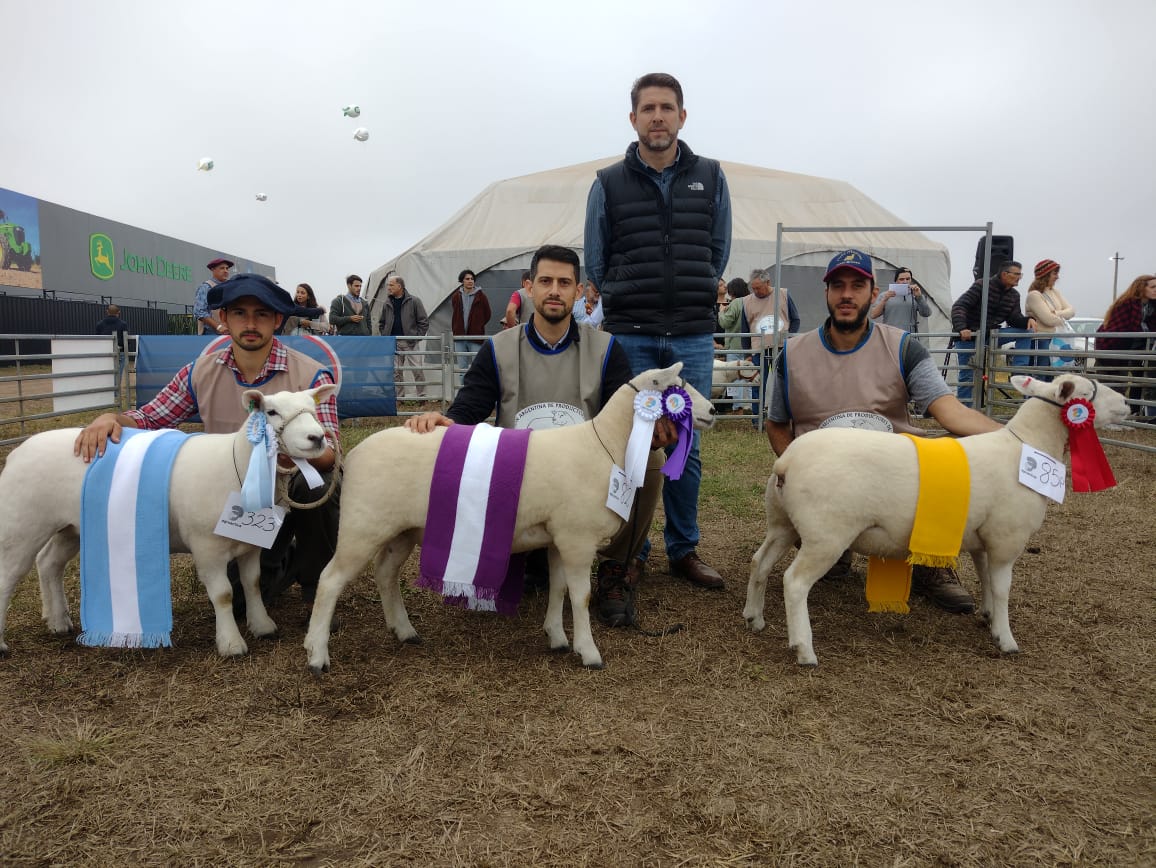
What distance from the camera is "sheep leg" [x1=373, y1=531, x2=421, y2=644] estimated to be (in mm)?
3510

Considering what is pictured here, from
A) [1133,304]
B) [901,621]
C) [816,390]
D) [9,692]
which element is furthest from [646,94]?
[1133,304]

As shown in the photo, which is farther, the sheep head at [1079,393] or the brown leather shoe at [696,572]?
the brown leather shoe at [696,572]

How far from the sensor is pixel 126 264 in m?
33.5

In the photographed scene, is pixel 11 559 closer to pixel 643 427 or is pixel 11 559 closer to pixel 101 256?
pixel 643 427

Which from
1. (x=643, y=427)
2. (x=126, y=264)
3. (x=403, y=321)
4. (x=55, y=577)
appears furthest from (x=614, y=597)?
(x=126, y=264)

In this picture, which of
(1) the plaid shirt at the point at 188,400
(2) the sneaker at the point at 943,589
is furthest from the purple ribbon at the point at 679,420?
(2) the sneaker at the point at 943,589

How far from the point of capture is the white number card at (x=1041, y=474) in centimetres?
332

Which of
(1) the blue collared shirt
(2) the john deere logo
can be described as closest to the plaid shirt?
(1) the blue collared shirt

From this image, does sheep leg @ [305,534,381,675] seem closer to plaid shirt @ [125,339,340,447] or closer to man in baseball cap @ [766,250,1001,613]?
plaid shirt @ [125,339,340,447]

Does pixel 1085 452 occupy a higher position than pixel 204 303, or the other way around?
pixel 204 303

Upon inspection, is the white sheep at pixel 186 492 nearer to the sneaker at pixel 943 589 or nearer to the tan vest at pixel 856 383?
the tan vest at pixel 856 383

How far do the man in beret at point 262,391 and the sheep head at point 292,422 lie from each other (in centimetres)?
31

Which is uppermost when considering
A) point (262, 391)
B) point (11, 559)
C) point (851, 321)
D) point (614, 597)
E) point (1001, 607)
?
point (851, 321)

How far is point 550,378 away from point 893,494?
174 centimetres
